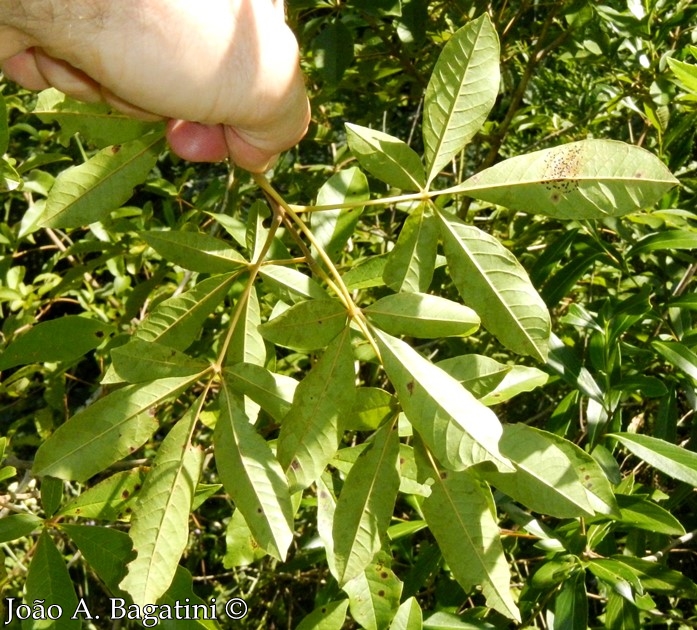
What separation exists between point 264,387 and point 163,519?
0.18 m

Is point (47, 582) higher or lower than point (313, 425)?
lower

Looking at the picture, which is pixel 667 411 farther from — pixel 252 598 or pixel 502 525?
pixel 252 598

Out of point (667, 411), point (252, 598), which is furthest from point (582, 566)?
point (252, 598)

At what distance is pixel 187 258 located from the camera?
1070 mm

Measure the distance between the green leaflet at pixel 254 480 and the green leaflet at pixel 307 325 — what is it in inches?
4.4

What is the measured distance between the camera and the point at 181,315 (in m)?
1.06

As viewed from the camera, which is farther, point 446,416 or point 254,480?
point 254,480

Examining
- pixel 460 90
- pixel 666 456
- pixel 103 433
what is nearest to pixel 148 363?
pixel 103 433

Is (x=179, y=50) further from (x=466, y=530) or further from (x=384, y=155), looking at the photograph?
(x=466, y=530)

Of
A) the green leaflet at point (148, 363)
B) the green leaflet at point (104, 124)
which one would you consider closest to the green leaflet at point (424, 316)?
the green leaflet at point (148, 363)

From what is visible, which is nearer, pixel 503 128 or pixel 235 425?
pixel 235 425

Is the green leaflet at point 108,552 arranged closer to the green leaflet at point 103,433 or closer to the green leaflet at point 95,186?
the green leaflet at point 103,433

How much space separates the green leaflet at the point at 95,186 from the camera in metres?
1.04

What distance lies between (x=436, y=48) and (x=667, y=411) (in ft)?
3.06
